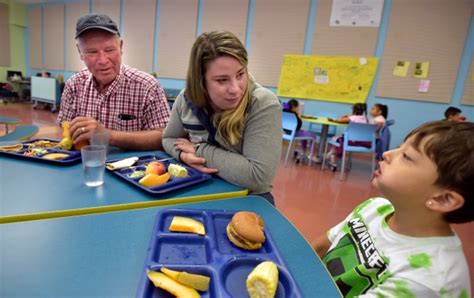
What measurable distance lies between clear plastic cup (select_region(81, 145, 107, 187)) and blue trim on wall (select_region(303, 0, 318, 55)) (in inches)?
217

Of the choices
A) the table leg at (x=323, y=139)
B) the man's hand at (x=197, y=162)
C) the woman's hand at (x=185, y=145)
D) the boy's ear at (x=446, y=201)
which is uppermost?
the boy's ear at (x=446, y=201)

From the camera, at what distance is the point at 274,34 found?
600 cm

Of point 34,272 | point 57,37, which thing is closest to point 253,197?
point 34,272

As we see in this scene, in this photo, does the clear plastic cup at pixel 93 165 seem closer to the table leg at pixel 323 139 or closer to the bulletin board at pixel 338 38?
the table leg at pixel 323 139

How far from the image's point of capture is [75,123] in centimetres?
121

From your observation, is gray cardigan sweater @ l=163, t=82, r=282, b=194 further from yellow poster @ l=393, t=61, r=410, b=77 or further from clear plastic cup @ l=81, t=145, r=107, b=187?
yellow poster @ l=393, t=61, r=410, b=77

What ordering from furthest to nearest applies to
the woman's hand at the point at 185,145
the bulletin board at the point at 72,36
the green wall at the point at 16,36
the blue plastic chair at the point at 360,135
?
the green wall at the point at 16,36
the bulletin board at the point at 72,36
the blue plastic chair at the point at 360,135
the woman's hand at the point at 185,145

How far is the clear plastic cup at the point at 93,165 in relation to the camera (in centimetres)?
92

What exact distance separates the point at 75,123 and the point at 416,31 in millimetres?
5670

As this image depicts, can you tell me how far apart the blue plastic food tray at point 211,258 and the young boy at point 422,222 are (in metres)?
0.30

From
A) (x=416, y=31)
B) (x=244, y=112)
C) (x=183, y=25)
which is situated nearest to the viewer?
(x=244, y=112)

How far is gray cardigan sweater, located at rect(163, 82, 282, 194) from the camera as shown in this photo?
1054 millimetres

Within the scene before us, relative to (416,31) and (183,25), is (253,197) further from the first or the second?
(183,25)

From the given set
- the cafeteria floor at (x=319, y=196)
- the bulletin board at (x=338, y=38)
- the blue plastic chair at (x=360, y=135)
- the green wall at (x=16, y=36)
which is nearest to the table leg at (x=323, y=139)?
the cafeteria floor at (x=319, y=196)
